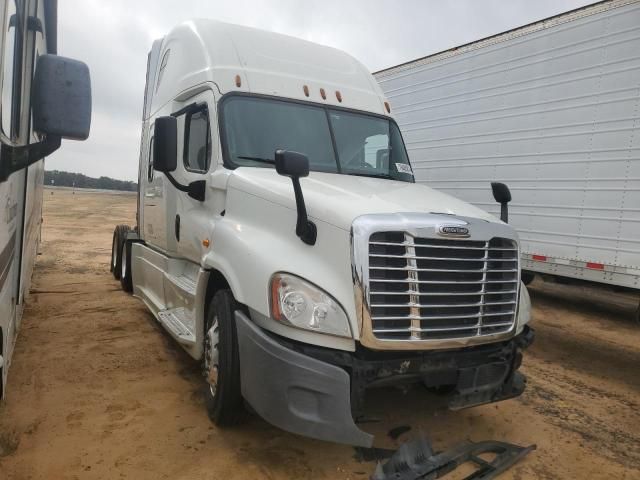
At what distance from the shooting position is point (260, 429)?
3588mm

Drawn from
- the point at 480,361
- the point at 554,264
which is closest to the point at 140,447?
the point at 480,361

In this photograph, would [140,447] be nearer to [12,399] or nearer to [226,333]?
[226,333]

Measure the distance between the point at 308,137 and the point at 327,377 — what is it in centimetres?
220

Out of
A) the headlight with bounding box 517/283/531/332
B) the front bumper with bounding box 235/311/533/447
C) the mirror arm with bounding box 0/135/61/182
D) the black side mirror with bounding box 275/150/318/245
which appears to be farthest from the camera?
the headlight with bounding box 517/283/531/332

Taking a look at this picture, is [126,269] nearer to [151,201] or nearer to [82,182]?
[151,201]

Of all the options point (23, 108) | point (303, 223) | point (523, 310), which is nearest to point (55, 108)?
point (23, 108)

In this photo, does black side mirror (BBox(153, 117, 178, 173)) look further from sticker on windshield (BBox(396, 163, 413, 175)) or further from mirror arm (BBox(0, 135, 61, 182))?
sticker on windshield (BBox(396, 163, 413, 175))

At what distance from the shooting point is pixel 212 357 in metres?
3.62

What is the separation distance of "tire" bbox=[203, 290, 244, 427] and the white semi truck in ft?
0.05

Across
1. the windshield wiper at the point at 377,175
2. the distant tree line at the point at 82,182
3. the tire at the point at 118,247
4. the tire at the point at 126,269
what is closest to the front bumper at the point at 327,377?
the windshield wiper at the point at 377,175

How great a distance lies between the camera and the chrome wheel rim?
355 cm

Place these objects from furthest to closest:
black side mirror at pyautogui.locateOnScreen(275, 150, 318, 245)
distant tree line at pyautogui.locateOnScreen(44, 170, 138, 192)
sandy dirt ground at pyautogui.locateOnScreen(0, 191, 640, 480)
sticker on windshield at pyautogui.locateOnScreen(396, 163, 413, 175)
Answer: distant tree line at pyautogui.locateOnScreen(44, 170, 138, 192) < sticker on windshield at pyautogui.locateOnScreen(396, 163, 413, 175) < sandy dirt ground at pyautogui.locateOnScreen(0, 191, 640, 480) < black side mirror at pyautogui.locateOnScreen(275, 150, 318, 245)

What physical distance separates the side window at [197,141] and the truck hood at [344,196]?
581mm

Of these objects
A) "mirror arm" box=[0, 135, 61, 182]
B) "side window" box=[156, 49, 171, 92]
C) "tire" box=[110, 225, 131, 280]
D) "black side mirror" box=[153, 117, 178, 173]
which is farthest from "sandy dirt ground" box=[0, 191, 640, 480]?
"side window" box=[156, 49, 171, 92]
